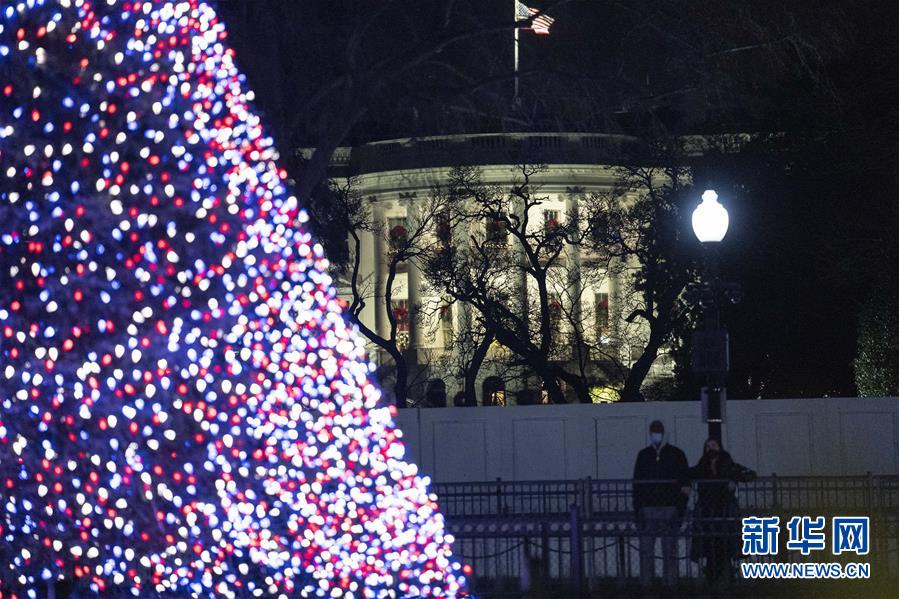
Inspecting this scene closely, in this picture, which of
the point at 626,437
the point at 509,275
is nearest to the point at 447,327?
the point at 509,275

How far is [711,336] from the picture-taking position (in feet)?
51.0

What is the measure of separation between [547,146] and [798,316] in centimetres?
2197

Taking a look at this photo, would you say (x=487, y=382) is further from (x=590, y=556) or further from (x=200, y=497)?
(x=200, y=497)

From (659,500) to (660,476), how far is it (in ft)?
0.94

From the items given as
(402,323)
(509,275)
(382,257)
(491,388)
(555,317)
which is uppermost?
(382,257)

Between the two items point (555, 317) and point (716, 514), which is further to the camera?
point (555, 317)

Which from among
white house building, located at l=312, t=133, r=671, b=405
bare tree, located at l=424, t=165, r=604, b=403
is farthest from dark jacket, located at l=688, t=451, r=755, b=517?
white house building, located at l=312, t=133, r=671, b=405

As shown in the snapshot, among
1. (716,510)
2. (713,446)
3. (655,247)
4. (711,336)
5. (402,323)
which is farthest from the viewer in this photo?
(402,323)

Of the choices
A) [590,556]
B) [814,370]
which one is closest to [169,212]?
[590,556]

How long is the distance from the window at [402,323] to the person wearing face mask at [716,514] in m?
39.2

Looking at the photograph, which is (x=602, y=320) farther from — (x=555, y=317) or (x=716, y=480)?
(x=716, y=480)

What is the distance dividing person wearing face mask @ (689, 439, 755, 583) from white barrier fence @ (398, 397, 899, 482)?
9.09m

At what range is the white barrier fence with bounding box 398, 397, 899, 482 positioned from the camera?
2469cm

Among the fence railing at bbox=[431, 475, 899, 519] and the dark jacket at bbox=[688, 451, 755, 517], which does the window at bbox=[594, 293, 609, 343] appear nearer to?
the fence railing at bbox=[431, 475, 899, 519]
